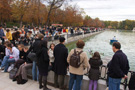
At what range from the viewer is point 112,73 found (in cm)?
288

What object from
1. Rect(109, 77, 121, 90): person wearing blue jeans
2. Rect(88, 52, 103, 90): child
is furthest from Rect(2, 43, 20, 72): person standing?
Rect(109, 77, 121, 90): person wearing blue jeans

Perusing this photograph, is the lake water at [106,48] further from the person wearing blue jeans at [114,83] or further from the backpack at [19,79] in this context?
the person wearing blue jeans at [114,83]

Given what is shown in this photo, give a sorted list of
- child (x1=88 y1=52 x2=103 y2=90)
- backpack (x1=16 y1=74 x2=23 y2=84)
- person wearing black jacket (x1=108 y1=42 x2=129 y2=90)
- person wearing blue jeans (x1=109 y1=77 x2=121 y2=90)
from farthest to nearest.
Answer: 1. backpack (x1=16 y1=74 x2=23 y2=84)
2. child (x1=88 y1=52 x2=103 y2=90)
3. person wearing blue jeans (x1=109 y1=77 x2=121 y2=90)
4. person wearing black jacket (x1=108 y1=42 x2=129 y2=90)

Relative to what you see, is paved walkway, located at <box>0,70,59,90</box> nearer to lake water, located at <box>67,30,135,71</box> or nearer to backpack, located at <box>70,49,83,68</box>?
backpack, located at <box>70,49,83,68</box>

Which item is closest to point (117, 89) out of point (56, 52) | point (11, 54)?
point (56, 52)

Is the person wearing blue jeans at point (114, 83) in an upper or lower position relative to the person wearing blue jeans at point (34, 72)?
upper

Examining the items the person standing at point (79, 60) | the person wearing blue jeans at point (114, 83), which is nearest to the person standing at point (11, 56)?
the person standing at point (79, 60)

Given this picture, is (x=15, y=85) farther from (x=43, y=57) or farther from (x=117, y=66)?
(x=117, y=66)

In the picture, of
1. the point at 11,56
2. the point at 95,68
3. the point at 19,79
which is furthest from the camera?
the point at 11,56

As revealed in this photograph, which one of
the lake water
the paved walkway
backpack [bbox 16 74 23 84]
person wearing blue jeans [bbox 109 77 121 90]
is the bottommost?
the lake water

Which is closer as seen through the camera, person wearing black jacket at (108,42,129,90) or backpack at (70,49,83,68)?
person wearing black jacket at (108,42,129,90)

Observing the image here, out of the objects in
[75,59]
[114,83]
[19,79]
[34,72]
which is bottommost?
[19,79]

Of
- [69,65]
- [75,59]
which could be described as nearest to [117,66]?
[75,59]

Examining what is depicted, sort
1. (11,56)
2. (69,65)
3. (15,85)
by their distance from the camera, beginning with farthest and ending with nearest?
(11,56) < (15,85) < (69,65)
